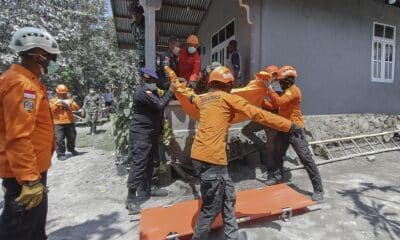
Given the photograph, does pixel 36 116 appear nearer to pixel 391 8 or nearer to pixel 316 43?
pixel 316 43

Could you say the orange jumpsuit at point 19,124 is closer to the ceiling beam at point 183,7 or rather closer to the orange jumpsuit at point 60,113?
the orange jumpsuit at point 60,113

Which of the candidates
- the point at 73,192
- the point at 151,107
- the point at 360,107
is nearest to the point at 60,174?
the point at 73,192

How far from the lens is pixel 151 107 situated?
3.95 meters

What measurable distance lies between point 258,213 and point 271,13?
4720 mm

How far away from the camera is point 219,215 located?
3.35m

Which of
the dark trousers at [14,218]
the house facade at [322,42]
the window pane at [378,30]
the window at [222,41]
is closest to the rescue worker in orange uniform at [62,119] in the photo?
the house facade at [322,42]

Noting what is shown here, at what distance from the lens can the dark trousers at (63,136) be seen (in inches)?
281

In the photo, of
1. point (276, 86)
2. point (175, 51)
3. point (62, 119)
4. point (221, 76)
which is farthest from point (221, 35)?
point (221, 76)

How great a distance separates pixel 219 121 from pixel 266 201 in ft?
5.33

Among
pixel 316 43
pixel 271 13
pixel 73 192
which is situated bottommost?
pixel 73 192

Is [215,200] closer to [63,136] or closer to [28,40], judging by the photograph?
[28,40]

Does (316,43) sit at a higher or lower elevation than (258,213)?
higher

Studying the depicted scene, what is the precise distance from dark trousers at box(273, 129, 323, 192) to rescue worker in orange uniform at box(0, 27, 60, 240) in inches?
127

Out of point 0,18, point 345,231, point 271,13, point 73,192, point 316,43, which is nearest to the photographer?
point 345,231
